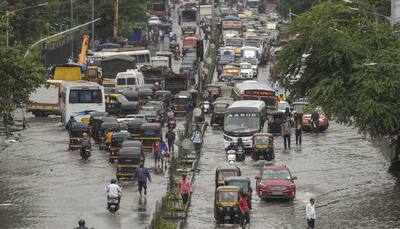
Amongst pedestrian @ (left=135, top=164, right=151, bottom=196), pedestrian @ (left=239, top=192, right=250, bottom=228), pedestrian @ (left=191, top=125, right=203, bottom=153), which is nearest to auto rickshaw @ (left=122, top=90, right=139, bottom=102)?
pedestrian @ (left=191, top=125, right=203, bottom=153)

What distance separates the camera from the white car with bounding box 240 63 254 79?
107 meters

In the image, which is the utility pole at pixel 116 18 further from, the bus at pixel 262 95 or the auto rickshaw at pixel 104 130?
the auto rickshaw at pixel 104 130

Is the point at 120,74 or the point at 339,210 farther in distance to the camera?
the point at 120,74

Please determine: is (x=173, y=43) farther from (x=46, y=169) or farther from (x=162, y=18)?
(x=46, y=169)

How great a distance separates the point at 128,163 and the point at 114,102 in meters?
25.4

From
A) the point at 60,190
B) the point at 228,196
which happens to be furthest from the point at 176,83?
the point at 228,196

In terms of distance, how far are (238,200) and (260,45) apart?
79019 millimetres

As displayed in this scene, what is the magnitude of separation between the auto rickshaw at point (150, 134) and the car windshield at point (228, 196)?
17.7 meters

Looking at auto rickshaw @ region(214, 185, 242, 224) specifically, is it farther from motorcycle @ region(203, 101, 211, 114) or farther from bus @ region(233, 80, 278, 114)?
motorcycle @ region(203, 101, 211, 114)

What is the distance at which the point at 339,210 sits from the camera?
5025cm

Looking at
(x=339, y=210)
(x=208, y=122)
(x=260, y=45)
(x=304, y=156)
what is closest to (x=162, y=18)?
(x=260, y=45)

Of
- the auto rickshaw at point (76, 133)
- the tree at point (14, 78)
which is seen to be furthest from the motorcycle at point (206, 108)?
the tree at point (14, 78)

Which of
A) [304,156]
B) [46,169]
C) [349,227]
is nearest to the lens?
[349,227]

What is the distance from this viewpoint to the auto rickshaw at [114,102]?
262 ft
